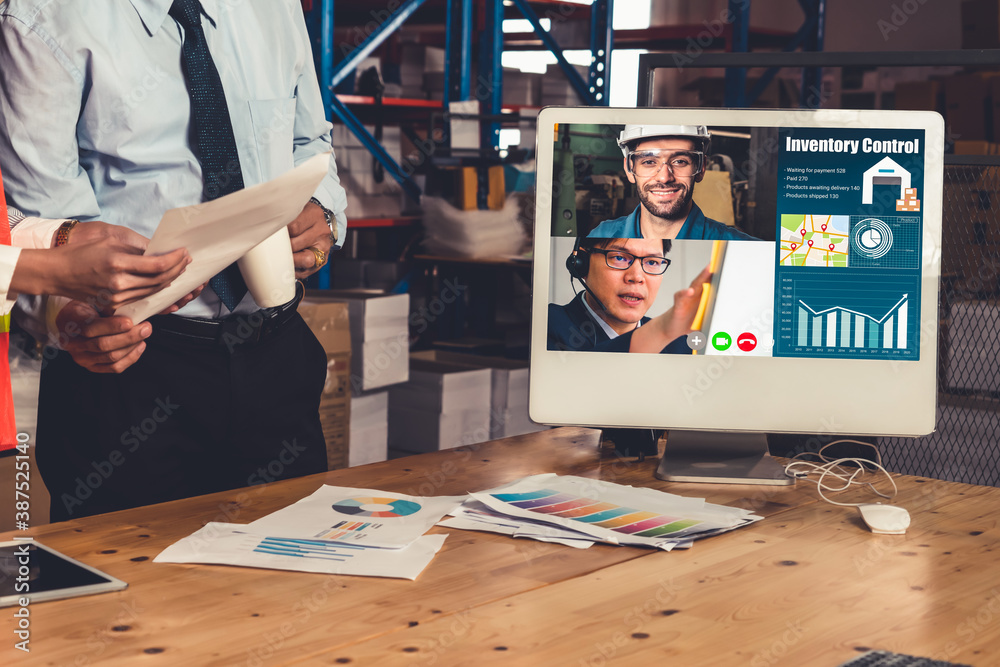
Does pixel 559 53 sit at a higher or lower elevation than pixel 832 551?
higher

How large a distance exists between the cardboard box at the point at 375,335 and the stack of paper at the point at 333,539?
2.11 metres

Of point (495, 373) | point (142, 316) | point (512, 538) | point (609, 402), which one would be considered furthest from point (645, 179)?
point (495, 373)

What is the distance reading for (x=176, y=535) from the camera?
1.06 metres

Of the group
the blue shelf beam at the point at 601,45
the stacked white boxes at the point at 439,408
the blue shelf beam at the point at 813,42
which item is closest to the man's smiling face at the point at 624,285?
the stacked white boxes at the point at 439,408

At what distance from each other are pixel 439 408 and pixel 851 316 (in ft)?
7.78

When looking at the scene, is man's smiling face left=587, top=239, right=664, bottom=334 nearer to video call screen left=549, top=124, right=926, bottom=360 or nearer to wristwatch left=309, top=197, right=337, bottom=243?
video call screen left=549, top=124, right=926, bottom=360

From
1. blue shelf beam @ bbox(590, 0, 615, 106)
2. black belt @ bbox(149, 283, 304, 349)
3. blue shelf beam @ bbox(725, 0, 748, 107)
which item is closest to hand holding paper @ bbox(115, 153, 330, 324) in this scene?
black belt @ bbox(149, 283, 304, 349)

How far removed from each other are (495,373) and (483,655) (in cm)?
300

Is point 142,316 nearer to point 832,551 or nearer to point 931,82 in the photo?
point 832,551

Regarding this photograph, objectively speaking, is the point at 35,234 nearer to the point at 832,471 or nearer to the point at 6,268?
the point at 6,268

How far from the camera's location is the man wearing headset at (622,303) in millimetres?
Result: 1340

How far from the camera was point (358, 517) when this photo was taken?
1.13 m

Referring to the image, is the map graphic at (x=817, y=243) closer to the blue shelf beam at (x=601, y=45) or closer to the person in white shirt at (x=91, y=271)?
the person in white shirt at (x=91, y=271)

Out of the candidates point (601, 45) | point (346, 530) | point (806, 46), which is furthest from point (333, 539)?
point (806, 46)
